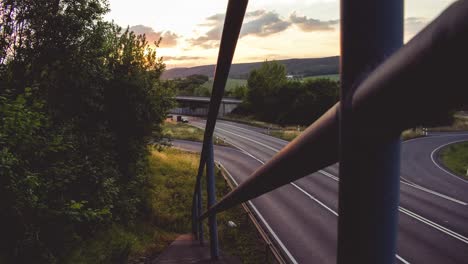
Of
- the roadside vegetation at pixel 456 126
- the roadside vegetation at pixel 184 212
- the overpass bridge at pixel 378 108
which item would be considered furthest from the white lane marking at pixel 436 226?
the roadside vegetation at pixel 456 126

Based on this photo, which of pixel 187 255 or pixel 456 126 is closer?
pixel 187 255

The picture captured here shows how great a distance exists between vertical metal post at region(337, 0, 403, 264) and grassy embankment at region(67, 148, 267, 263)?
415 inches

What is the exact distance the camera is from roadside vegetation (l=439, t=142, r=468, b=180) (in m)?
28.9

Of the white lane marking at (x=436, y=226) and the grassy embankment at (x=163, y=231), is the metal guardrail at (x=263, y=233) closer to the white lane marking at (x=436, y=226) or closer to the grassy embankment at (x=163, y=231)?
the grassy embankment at (x=163, y=231)

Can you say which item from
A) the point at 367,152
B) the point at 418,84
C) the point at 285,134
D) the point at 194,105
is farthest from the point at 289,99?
the point at 418,84

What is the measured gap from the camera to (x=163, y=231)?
57.1ft

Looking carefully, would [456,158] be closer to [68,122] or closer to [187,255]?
[187,255]

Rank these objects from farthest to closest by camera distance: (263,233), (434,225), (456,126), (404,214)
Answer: (456,126) → (404,214) → (434,225) → (263,233)

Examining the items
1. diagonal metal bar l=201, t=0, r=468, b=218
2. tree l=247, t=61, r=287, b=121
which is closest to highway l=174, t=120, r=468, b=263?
diagonal metal bar l=201, t=0, r=468, b=218

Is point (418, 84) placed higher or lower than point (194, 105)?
higher

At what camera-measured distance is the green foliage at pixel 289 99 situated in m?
55.8

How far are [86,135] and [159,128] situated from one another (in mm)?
5413

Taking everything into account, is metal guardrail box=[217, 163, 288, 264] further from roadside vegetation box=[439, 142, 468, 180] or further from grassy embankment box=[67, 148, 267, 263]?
roadside vegetation box=[439, 142, 468, 180]

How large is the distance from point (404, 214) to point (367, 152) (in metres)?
21.7
